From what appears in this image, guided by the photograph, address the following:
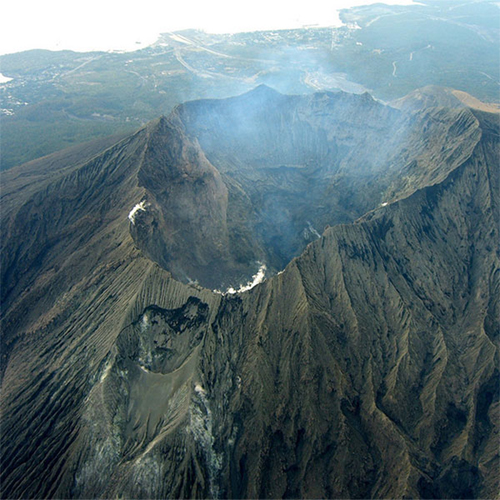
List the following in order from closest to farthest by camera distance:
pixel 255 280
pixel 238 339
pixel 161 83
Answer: pixel 238 339
pixel 255 280
pixel 161 83

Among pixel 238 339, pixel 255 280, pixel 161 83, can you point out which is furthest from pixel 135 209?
pixel 161 83

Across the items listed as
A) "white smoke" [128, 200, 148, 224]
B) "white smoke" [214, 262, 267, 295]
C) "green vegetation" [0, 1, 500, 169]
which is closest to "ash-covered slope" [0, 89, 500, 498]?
"white smoke" [128, 200, 148, 224]

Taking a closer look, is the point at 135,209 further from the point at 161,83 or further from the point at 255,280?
the point at 161,83

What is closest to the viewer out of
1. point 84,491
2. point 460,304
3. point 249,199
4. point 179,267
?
point 84,491

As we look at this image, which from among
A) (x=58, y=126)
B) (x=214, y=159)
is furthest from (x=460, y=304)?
(x=58, y=126)

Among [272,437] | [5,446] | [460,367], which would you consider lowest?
[460,367]

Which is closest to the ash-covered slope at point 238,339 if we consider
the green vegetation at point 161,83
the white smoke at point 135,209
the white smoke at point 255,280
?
the white smoke at point 135,209

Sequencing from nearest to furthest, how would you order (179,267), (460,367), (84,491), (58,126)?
(84,491) → (460,367) → (179,267) → (58,126)

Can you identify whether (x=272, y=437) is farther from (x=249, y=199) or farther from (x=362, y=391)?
(x=249, y=199)
